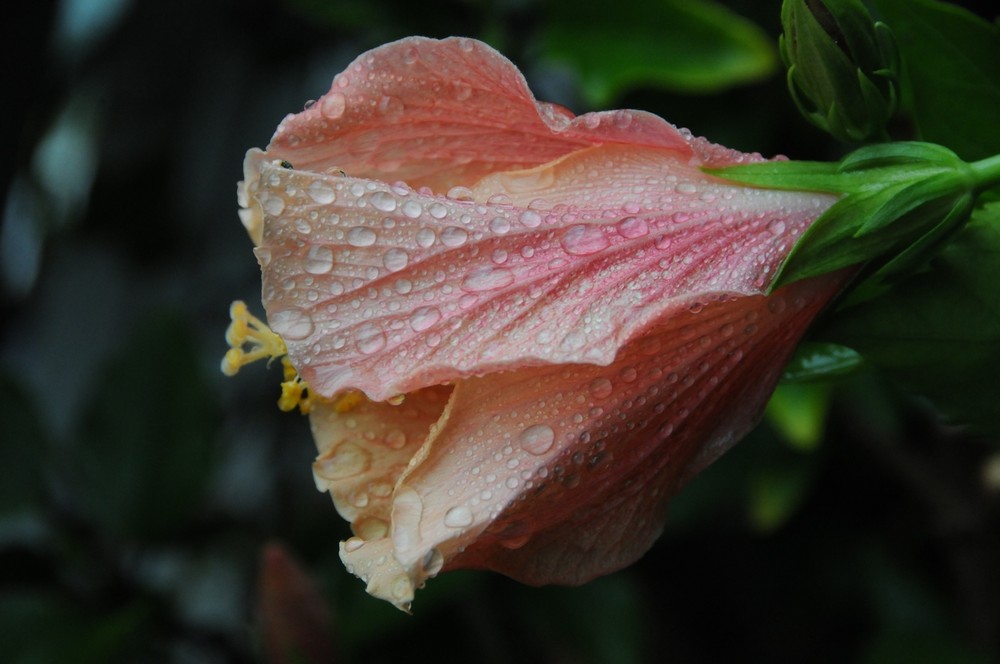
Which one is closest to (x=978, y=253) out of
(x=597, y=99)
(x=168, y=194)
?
(x=597, y=99)

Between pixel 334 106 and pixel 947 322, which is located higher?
pixel 334 106

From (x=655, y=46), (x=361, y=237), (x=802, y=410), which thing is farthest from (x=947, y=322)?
(x=655, y=46)

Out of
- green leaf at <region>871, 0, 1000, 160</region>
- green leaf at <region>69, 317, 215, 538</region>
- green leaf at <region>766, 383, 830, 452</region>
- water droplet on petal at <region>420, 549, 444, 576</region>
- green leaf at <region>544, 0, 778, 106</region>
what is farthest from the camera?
green leaf at <region>69, 317, 215, 538</region>

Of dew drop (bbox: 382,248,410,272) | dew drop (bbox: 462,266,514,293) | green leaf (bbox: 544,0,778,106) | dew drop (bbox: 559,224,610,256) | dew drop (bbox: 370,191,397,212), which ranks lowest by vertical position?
green leaf (bbox: 544,0,778,106)

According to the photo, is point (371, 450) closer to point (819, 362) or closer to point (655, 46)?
point (819, 362)

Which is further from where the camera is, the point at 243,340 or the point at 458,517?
the point at 243,340

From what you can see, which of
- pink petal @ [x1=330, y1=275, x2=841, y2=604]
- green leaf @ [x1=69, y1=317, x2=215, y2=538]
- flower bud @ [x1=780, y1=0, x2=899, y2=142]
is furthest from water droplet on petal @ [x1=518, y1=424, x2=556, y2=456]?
green leaf @ [x1=69, y1=317, x2=215, y2=538]

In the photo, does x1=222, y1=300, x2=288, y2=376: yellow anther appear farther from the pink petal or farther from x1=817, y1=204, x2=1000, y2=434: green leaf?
x1=817, y1=204, x2=1000, y2=434: green leaf

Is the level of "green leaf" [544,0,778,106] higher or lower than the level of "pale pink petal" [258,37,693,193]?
lower
